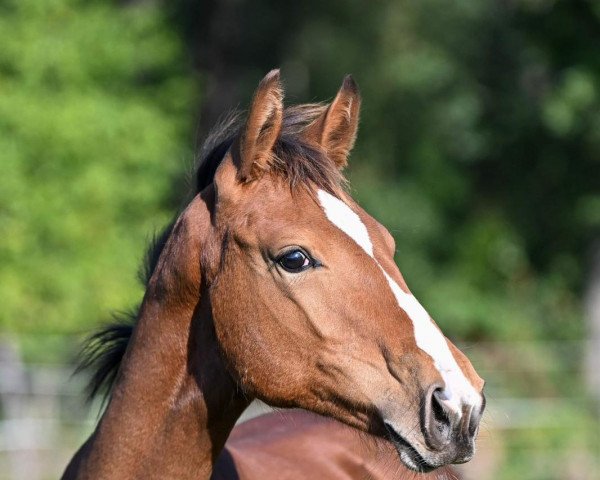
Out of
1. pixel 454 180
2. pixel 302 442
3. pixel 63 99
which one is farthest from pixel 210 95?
pixel 302 442

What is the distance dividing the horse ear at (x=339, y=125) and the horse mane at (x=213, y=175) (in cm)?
5

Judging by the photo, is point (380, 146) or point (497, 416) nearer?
point (497, 416)

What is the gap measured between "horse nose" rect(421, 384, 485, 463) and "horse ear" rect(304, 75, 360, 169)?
45.7 inches

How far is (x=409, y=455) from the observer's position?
295cm

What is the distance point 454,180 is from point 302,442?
20360 millimetres

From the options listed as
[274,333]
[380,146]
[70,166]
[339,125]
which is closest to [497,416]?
[70,166]

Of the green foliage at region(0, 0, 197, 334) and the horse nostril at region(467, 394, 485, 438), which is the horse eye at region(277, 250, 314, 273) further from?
the green foliage at region(0, 0, 197, 334)

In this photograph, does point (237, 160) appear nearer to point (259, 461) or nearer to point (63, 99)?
point (259, 461)

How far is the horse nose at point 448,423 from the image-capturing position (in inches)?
112

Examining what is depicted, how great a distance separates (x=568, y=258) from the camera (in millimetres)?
23266

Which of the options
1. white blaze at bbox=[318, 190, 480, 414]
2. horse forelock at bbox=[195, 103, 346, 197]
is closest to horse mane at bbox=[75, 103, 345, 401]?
horse forelock at bbox=[195, 103, 346, 197]

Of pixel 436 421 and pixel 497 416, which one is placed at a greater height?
pixel 436 421

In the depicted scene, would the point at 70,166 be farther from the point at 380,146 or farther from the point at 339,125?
the point at 380,146

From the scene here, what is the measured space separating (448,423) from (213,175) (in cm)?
125
